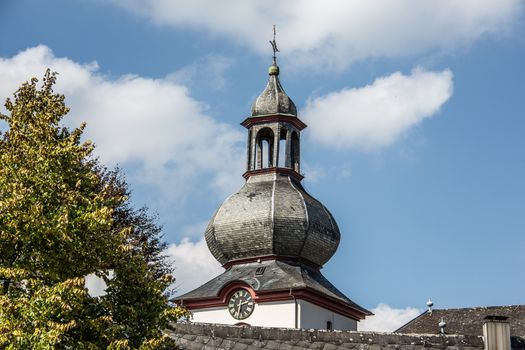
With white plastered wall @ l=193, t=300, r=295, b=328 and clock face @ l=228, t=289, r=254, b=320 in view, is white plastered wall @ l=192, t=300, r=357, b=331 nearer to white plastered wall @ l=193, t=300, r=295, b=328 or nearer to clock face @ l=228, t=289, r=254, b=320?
white plastered wall @ l=193, t=300, r=295, b=328

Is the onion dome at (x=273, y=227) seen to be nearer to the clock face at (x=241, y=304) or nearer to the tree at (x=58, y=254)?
the clock face at (x=241, y=304)

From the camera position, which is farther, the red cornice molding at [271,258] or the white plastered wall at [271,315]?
the red cornice molding at [271,258]

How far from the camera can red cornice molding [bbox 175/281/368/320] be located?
151 ft

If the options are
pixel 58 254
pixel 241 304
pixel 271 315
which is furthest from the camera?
pixel 241 304

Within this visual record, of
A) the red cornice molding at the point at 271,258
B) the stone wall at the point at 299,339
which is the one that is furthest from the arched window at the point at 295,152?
the stone wall at the point at 299,339

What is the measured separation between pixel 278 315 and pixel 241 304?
1759 mm

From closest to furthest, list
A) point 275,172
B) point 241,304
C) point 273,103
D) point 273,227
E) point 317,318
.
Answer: point 241,304 < point 317,318 < point 273,227 < point 275,172 < point 273,103

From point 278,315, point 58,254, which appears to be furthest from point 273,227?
point 58,254

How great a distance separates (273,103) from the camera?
5197 centimetres

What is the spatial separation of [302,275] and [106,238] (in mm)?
30223

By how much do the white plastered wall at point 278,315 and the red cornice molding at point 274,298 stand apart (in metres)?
0.17

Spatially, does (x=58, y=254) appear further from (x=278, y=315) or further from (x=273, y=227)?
(x=273, y=227)

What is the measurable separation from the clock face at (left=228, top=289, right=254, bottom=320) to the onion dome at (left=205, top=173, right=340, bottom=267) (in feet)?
6.57

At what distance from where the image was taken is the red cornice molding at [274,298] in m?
45.9
